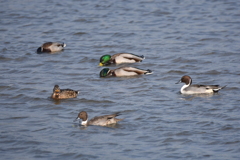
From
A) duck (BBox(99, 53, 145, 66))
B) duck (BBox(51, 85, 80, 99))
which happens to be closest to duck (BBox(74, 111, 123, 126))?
duck (BBox(51, 85, 80, 99))

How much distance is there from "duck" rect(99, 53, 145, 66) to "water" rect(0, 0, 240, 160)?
1.11 feet

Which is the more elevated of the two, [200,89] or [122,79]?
[122,79]

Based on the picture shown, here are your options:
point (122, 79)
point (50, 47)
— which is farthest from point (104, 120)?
point (50, 47)

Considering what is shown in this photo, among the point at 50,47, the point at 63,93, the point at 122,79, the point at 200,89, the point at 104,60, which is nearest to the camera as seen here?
the point at 63,93

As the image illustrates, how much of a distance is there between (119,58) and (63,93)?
4152 millimetres

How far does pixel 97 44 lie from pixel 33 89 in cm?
547

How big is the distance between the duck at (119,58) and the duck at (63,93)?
3.52 metres

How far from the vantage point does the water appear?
29.5ft

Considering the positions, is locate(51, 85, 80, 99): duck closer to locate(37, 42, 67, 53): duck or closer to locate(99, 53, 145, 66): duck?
Result: locate(99, 53, 145, 66): duck

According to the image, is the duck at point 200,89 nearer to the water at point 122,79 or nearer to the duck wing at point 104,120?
the water at point 122,79

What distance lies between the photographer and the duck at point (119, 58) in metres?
15.3

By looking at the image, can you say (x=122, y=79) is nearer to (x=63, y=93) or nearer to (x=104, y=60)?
(x=104, y=60)

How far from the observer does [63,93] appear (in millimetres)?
11695

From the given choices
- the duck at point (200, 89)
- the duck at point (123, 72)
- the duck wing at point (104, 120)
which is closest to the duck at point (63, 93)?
the duck wing at point (104, 120)
